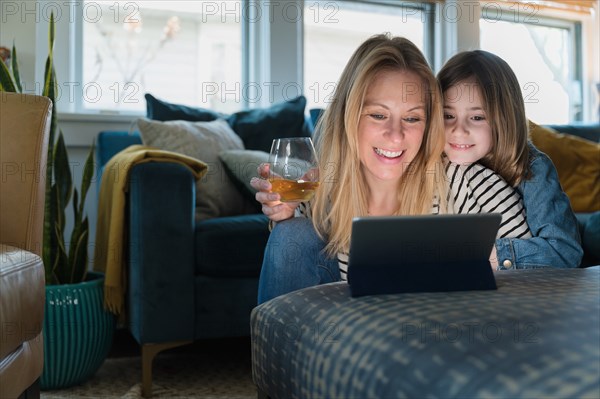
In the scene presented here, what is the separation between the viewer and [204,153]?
261 cm

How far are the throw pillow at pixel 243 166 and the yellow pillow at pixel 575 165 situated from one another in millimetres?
1313

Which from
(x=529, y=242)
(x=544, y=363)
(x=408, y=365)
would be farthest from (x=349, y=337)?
(x=529, y=242)

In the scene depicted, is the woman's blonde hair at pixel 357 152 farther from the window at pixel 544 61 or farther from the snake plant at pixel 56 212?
the window at pixel 544 61

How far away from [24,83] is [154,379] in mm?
1441

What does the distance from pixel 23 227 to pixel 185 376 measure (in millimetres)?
1036

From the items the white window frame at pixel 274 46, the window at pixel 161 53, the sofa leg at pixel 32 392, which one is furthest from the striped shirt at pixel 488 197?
the window at pixel 161 53

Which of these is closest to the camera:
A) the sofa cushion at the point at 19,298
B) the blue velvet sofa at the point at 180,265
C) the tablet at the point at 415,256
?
the tablet at the point at 415,256

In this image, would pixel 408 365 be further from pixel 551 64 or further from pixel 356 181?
pixel 551 64

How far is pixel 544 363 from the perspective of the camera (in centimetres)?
51

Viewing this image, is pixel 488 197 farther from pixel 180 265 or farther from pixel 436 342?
pixel 180 265

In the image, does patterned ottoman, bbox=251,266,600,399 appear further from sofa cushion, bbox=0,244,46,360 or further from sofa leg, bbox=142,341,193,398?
sofa leg, bbox=142,341,193,398

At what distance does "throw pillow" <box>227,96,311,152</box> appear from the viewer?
2947 millimetres

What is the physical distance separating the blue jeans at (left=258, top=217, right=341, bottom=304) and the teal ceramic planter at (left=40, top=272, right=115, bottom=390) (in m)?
1.15

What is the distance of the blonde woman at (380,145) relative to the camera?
4.86 feet
